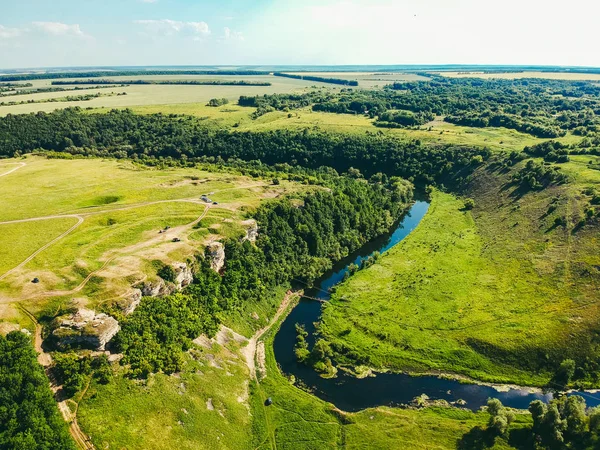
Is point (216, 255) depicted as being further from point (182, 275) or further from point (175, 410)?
point (175, 410)

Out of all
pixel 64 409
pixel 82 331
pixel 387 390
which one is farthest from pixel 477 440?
pixel 82 331

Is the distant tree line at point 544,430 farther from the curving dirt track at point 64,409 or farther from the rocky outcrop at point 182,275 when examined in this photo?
the rocky outcrop at point 182,275

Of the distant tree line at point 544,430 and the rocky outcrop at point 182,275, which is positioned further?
the rocky outcrop at point 182,275

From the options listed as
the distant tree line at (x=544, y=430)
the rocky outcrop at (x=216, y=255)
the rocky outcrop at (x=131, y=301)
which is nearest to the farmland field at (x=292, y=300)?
the distant tree line at (x=544, y=430)

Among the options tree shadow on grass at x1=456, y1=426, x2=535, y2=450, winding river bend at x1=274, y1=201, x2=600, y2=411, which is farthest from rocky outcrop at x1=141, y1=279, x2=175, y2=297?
tree shadow on grass at x1=456, y1=426, x2=535, y2=450

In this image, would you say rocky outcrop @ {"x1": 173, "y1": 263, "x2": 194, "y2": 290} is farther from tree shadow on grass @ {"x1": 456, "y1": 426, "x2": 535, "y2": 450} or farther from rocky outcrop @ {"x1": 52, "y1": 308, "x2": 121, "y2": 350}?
tree shadow on grass @ {"x1": 456, "y1": 426, "x2": 535, "y2": 450}

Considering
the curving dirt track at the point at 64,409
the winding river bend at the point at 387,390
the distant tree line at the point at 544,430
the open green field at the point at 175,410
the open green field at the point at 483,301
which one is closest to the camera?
the curving dirt track at the point at 64,409

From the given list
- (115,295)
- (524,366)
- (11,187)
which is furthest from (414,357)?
(11,187)

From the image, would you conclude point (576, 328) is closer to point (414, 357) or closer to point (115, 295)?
point (414, 357)
